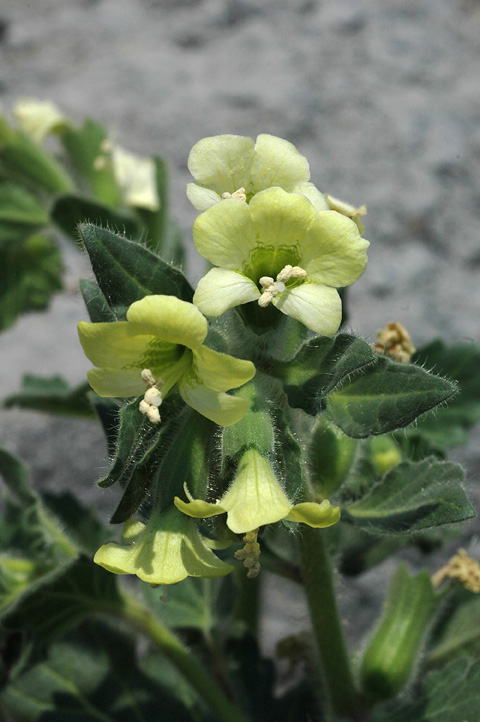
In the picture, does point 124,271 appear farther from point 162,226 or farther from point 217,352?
point 162,226

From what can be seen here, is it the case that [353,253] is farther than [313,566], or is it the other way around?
[313,566]

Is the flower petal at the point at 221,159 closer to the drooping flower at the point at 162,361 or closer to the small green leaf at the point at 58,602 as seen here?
the drooping flower at the point at 162,361

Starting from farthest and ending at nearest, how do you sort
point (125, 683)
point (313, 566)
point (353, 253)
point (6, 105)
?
point (6, 105), point (125, 683), point (313, 566), point (353, 253)

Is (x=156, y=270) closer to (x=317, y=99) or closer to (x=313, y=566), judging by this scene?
(x=313, y=566)

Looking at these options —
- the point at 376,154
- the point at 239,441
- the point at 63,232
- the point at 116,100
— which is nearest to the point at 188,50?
the point at 116,100

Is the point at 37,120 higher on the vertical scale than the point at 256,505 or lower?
lower

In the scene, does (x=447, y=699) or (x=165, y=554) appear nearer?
(x=165, y=554)

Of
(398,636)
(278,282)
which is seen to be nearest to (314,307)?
(278,282)
